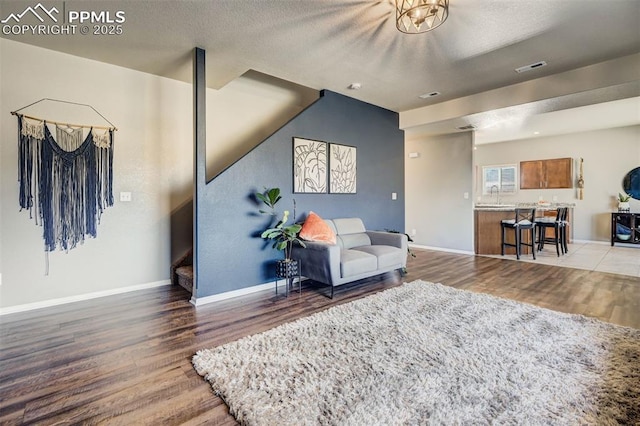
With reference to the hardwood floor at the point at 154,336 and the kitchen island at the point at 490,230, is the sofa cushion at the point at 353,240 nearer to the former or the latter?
the hardwood floor at the point at 154,336

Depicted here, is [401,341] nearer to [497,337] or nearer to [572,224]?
[497,337]

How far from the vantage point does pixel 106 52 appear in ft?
10.8

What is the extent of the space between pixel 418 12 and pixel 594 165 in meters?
7.93

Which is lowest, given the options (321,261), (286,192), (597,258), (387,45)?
(597,258)

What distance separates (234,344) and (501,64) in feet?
13.9

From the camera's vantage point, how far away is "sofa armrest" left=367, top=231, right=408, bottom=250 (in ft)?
14.2

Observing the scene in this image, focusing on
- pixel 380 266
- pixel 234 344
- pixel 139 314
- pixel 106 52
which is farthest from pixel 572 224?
pixel 106 52

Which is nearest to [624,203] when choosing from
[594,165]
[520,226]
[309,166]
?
[594,165]

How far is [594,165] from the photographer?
7.39 meters

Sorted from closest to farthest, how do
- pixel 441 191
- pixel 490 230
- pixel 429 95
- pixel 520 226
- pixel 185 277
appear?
pixel 185 277
pixel 429 95
pixel 520 226
pixel 490 230
pixel 441 191

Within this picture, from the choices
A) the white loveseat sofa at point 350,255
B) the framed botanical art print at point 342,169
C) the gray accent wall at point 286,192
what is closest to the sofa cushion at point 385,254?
the white loveseat sofa at point 350,255

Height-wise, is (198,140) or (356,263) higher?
(198,140)

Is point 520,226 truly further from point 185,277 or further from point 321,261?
point 185,277

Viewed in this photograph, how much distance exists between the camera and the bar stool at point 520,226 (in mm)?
5621
